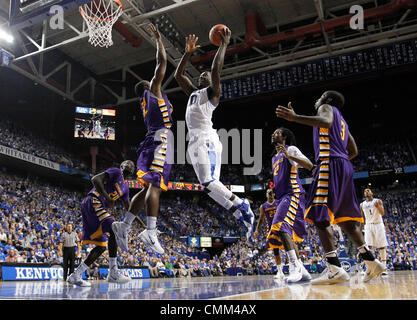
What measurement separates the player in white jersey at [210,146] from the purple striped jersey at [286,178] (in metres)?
1.16

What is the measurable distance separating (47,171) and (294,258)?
19102 mm

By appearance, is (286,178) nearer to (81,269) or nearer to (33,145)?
(81,269)

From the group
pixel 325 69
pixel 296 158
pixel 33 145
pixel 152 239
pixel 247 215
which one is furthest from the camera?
pixel 33 145

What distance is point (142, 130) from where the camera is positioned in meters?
25.6

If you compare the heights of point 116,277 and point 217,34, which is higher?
point 217,34

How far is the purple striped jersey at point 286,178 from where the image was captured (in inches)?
204

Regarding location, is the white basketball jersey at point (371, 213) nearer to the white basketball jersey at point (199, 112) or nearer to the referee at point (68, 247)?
the white basketball jersey at point (199, 112)

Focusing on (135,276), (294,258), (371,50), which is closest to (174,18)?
(371,50)

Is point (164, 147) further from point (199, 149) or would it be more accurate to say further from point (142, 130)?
point (142, 130)

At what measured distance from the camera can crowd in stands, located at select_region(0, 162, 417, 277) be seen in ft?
41.4

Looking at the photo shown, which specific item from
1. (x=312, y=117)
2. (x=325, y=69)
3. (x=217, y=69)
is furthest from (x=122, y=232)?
(x=325, y=69)

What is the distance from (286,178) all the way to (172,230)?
60.7ft

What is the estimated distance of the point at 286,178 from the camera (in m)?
5.26

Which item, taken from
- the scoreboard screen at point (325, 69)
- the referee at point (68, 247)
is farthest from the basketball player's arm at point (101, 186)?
the scoreboard screen at point (325, 69)
